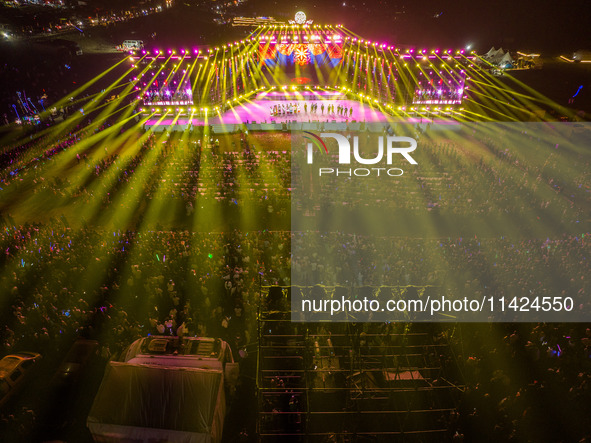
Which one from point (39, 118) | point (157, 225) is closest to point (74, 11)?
point (39, 118)

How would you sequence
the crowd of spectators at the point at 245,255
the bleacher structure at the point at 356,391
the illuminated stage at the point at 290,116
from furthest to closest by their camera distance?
the illuminated stage at the point at 290,116, the crowd of spectators at the point at 245,255, the bleacher structure at the point at 356,391

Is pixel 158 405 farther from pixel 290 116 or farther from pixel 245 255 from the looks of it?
pixel 290 116

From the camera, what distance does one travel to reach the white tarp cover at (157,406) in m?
5.83

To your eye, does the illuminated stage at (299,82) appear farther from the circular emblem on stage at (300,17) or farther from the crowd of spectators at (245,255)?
the crowd of spectators at (245,255)

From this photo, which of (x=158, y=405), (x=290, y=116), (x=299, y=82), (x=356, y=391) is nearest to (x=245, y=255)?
(x=158, y=405)

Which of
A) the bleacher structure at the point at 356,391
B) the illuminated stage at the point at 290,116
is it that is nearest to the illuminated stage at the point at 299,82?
the illuminated stage at the point at 290,116

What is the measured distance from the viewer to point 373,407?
7.20 meters

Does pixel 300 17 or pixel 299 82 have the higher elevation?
pixel 300 17

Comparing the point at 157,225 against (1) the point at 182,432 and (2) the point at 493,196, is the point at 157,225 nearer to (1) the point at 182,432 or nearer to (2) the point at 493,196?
(1) the point at 182,432

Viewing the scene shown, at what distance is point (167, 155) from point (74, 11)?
4484 cm

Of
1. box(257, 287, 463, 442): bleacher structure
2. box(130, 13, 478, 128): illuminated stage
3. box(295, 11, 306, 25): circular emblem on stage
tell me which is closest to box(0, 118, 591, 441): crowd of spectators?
box(257, 287, 463, 442): bleacher structure

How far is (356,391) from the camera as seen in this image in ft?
22.3

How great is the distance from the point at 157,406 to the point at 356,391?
3755mm

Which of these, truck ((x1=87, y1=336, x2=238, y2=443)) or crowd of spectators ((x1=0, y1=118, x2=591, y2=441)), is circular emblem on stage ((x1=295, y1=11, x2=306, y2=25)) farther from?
truck ((x1=87, y1=336, x2=238, y2=443))
